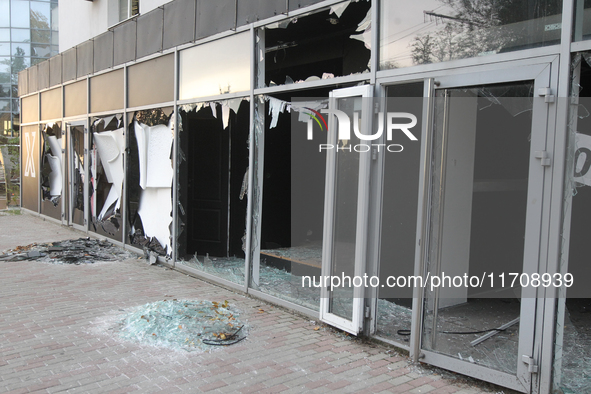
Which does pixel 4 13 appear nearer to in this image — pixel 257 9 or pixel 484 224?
pixel 257 9

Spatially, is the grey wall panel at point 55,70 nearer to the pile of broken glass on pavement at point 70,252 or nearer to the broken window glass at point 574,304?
the pile of broken glass on pavement at point 70,252

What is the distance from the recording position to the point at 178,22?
291 inches

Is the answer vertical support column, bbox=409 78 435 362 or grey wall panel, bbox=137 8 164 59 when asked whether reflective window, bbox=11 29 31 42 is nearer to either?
grey wall panel, bbox=137 8 164 59

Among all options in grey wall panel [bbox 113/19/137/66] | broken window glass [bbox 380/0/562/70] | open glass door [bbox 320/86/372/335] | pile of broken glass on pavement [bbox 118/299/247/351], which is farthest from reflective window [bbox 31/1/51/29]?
broken window glass [bbox 380/0/562/70]

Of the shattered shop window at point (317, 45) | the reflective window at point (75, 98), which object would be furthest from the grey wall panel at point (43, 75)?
the shattered shop window at point (317, 45)

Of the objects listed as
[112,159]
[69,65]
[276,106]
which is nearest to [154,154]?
[112,159]

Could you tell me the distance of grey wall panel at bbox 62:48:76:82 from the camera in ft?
36.6

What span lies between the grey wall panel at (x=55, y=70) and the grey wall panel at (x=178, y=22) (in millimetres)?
5623

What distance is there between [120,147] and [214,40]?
3458 mm

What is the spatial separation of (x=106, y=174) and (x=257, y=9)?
17.7 feet

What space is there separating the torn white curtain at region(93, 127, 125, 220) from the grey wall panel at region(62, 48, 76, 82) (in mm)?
2135

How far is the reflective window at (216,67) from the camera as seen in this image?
623cm

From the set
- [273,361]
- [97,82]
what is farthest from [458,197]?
[97,82]

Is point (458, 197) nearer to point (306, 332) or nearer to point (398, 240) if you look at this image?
point (398, 240)
